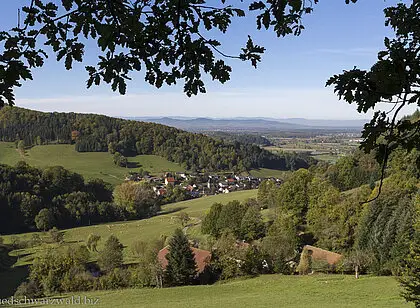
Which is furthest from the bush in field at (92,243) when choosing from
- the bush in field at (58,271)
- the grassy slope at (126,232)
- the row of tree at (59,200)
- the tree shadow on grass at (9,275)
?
the row of tree at (59,200)

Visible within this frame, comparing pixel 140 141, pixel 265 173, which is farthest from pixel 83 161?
pixel 265 173

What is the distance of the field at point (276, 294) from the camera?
1870 centimetres

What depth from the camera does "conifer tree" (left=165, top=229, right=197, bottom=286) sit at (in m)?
26.9

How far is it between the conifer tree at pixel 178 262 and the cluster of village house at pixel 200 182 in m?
45.8

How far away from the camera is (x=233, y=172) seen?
311 ft

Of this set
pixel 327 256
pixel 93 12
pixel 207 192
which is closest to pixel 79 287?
pixel 327 256

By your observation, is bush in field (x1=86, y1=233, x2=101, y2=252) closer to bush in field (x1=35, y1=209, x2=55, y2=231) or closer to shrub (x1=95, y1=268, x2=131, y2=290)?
shrub (x1=95, y1=268, x2=131, y2=290)

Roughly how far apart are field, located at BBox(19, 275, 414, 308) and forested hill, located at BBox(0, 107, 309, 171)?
224 feet

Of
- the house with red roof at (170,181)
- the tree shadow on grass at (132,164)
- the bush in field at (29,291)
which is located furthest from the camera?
the tree shadow on grass at (132,164)

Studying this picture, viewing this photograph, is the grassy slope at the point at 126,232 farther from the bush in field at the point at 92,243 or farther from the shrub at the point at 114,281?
the shrub at the point at 114,281

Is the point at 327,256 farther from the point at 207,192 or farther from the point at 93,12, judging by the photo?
the point at 207,192

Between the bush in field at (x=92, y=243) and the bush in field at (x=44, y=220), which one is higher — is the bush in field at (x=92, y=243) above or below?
above

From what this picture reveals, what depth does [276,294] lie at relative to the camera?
70.4 ft

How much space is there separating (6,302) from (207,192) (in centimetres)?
5586
